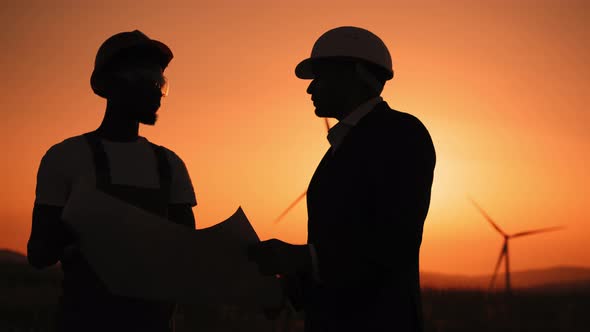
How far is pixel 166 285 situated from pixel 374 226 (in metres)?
1.35

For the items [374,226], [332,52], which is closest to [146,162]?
[332,52]

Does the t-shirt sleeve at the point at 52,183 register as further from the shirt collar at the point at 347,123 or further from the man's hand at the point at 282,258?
the shirt collar at the point at 347,123

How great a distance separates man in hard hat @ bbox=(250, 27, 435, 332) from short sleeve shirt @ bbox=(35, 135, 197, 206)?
Result: 4.01ft

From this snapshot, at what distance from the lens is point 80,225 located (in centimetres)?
486

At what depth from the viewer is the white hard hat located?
559 cm

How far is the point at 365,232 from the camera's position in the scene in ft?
16.2

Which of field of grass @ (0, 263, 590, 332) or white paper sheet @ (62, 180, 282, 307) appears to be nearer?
white paper sheet @ (62, 180, 282, 307)

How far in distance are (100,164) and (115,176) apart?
0.46 ft

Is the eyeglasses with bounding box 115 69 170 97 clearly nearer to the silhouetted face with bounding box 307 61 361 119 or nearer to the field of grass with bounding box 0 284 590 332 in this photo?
the silhouetted face with bounding box 307 61 361 119

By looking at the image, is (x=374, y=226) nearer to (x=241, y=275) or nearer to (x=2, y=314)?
(x=241, y=275)

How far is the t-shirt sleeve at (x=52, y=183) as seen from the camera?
5.56m

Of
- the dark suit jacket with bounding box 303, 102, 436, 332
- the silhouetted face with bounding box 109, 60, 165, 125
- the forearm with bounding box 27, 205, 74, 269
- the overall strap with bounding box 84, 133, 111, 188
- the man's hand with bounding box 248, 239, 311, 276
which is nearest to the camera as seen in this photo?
the dark suit jacket with bounding box 303, 102, 436, 332

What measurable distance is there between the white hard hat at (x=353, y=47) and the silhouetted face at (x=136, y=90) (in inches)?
49.7

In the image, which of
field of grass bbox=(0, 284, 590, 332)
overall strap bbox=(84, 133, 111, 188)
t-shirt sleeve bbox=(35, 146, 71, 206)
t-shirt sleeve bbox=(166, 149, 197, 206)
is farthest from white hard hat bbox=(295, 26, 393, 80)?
field of grass bbox=(0, 284, 590, 332)
